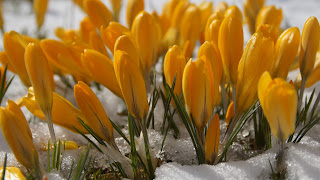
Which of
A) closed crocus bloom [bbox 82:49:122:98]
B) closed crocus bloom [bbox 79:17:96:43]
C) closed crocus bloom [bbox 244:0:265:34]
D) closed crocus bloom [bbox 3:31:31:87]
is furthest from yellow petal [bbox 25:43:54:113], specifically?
closed crocus bloom [bbox 244:0:265:34]

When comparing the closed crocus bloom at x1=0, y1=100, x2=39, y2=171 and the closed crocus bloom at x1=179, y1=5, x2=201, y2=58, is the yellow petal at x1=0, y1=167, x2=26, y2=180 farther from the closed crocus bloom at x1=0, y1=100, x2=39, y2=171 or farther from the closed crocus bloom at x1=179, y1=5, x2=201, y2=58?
the closed crocus bloom at x1=179, y1=5, x2=201, y2=58

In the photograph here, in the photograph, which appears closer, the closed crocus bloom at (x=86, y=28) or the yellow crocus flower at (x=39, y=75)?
the yellow crocus flower at (x=39, y=75)

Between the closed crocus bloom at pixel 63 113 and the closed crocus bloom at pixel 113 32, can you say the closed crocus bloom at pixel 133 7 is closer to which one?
the closed crocus bloom at pixel 113 32

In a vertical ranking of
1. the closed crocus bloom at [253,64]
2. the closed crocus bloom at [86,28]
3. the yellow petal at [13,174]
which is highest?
the closed crocus bloom at [86,28]

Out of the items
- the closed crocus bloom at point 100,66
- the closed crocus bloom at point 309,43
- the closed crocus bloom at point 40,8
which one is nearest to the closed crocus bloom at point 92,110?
the closed crocus bloom at point 100,66

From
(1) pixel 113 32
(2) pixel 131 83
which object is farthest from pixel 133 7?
(2) pixel 131 83

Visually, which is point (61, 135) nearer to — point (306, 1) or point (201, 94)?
point (201, 94)
